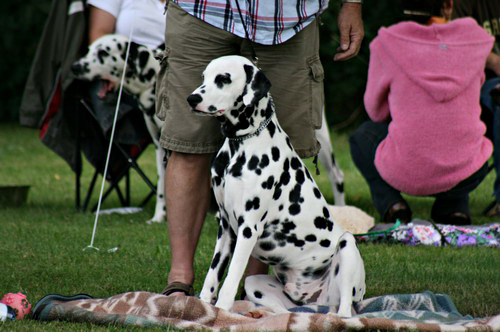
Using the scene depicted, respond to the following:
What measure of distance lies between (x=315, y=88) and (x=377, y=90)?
2171mm

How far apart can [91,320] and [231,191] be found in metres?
0.76

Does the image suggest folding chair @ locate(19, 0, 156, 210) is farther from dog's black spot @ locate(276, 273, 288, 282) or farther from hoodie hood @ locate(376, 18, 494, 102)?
dog's black spot @ locate(276, 273, 288, 282)

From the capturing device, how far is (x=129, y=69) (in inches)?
259

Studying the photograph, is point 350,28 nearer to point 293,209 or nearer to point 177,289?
point 293,209

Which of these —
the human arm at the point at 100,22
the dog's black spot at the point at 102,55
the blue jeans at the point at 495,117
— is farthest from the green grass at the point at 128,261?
the human arm at the point at 100,22

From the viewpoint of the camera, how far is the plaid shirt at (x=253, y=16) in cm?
363

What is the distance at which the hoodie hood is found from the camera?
18.4 ft

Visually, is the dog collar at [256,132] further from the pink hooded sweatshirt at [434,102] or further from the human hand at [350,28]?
the pink hooded sweatshirt at [434,102]

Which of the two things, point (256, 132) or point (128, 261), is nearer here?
point (256, 132)

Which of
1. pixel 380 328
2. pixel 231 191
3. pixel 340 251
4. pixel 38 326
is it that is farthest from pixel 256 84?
pixel 38 326

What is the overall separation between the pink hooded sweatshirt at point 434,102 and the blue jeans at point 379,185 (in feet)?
1.05

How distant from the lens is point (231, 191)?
341 centimetres

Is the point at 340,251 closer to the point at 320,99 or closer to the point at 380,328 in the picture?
the point at 380,328

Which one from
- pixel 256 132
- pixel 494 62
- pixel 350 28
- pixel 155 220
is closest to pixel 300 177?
pixel 256 132
